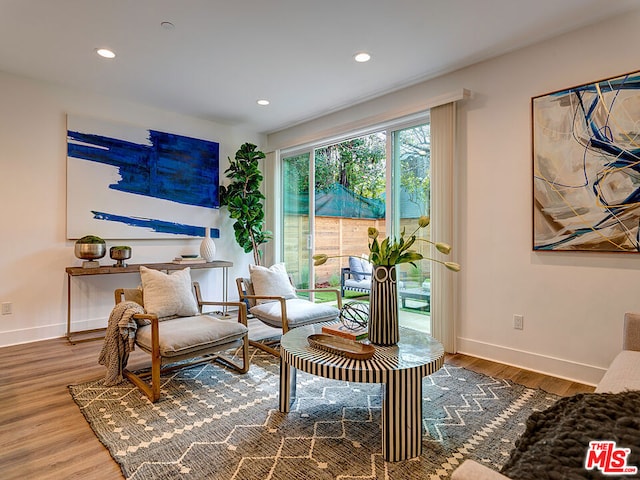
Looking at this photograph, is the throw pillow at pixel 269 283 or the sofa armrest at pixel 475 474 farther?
the throw pillow at pixel 269 283

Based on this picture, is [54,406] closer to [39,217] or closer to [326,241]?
[39,217]

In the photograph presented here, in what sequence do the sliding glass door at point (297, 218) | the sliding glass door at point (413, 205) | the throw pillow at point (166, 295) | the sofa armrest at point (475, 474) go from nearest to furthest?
the sofa armrest at point (475, 474) → the throw pillow at point (166, 295) → the sliding glass door at point (413, 205) → the sliding glass door at point (297, 218)

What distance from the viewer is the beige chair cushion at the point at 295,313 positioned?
3.26 meters

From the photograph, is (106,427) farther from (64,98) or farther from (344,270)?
(344,270)

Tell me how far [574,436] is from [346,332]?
1.44m

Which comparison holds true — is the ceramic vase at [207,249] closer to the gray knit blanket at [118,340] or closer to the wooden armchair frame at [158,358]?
the wooden armchair frame at [158,358]

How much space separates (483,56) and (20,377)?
4.66m

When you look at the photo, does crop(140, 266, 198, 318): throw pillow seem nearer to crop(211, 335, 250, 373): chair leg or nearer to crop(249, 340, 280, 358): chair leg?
crop(211, 335, 250, 373): chair leg

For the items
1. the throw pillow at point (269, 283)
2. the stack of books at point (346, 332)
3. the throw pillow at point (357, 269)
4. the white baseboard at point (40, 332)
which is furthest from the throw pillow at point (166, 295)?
the throw pillow at point (357, 269)

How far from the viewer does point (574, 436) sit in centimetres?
86

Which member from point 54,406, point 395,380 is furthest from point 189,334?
point 395,380

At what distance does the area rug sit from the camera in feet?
5.69

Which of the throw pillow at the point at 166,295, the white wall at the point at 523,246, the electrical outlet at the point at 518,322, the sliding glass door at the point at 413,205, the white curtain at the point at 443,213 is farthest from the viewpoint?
the sliding glass door at the point at 413,205

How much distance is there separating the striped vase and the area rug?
0.52m
